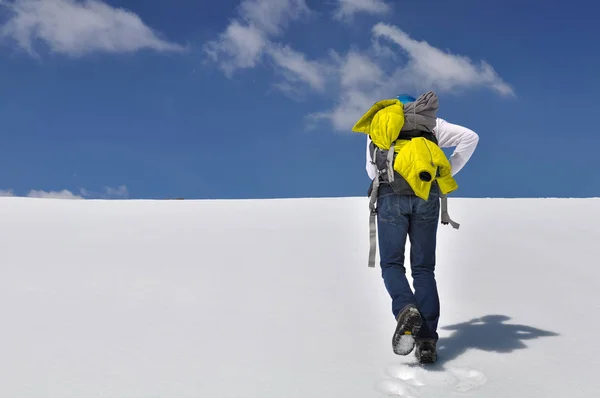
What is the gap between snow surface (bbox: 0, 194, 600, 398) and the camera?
3.34 meters

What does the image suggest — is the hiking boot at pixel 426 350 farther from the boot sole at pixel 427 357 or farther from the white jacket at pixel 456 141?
the white jacket at pixel 456 141

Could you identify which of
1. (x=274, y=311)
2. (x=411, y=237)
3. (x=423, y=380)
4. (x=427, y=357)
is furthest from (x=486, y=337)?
(x=274, y=311)

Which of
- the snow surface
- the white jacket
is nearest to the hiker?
the white jacket

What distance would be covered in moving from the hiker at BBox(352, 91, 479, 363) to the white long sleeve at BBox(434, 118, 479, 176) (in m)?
0.16

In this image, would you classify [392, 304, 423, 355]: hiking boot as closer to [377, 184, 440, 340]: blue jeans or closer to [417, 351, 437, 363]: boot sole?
[417, 351, 437, 363]: boot sole

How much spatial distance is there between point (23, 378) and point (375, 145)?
2502 mm

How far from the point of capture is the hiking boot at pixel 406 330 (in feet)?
11.4

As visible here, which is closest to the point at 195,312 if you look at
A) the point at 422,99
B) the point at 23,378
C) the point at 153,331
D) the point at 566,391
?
the point at 153,331

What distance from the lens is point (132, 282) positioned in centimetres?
575

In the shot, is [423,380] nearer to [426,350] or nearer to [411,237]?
[426,350]

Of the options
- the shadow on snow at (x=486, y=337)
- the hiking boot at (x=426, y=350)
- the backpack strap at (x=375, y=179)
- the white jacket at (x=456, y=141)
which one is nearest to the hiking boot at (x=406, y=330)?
the hiking boot at (x=426, y=350)

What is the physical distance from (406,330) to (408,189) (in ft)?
2.81

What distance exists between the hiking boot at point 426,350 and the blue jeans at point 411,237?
24 centimetres

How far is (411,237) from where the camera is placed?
3861 mm
